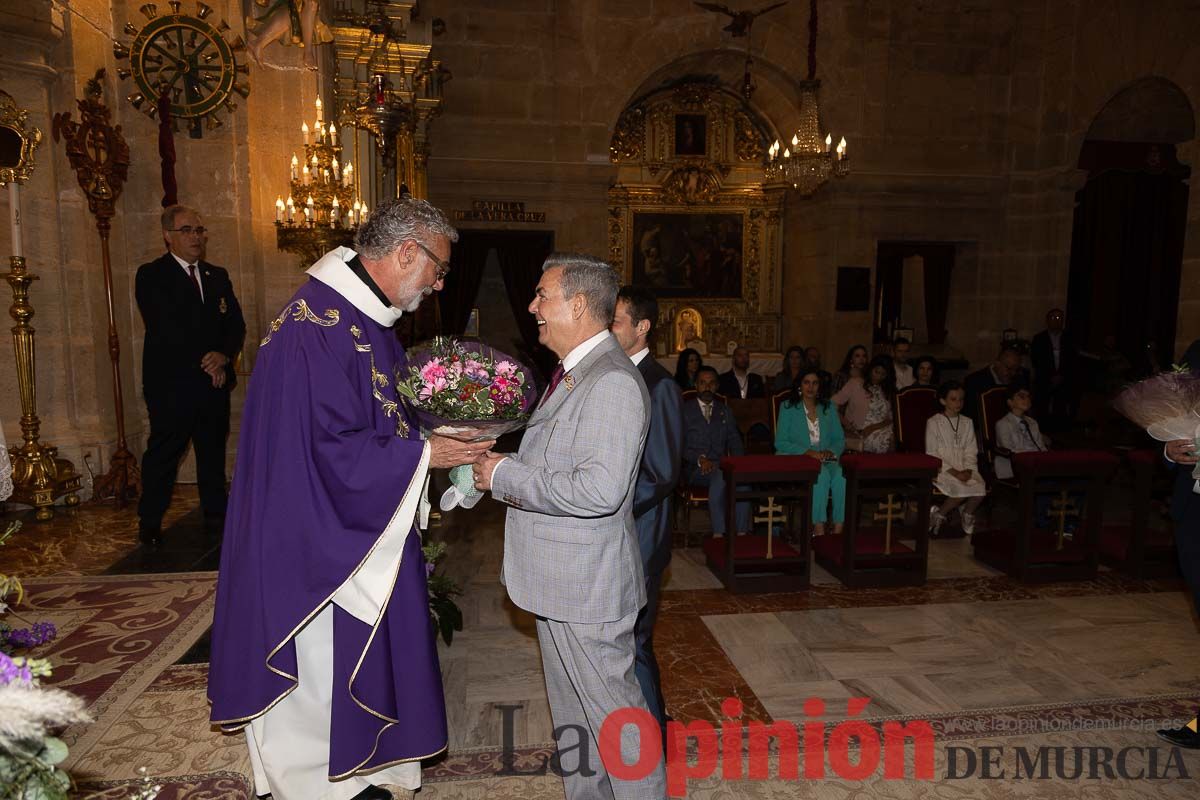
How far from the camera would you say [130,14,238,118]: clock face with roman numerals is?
22.5 feet

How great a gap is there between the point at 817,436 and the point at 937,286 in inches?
362

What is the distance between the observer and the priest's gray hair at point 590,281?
2230mm

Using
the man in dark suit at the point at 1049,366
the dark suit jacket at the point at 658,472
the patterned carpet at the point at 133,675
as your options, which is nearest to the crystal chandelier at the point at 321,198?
the patterned carpet at the point at 133,675

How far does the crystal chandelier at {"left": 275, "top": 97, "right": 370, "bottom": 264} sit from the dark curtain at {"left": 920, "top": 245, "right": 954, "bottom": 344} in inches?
430

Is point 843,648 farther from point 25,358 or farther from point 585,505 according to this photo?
point 25,358

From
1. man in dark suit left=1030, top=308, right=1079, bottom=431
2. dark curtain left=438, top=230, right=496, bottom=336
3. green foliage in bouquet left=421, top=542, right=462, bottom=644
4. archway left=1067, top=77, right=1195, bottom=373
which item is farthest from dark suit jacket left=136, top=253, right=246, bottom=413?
archway left=1067, top=77, right=1195, bottom=373

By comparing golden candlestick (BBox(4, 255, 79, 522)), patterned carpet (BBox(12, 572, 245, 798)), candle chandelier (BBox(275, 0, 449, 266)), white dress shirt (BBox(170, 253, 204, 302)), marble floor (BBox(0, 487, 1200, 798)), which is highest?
candle chandelier (BBox(275, 0, 449, 266))

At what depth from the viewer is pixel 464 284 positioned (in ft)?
42.0

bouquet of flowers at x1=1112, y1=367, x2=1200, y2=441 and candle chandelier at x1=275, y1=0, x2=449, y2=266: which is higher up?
candle chandelier at x1=275, y1=0, x2=449, y2=266

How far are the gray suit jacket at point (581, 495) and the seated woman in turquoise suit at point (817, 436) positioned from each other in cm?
421

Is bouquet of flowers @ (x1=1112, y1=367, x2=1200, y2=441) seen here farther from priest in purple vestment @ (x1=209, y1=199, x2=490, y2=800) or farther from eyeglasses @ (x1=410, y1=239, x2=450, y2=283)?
eyeglasses @ (x1=410, y1=239, x2=450, y2=283)

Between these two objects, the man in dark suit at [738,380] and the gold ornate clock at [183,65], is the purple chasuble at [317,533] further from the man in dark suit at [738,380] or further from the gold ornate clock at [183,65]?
the man in dark suit at [738,380]

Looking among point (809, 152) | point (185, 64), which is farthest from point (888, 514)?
point (185, 64)

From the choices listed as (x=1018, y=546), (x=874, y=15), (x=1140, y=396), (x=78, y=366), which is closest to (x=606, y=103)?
(x=874, y=15)
